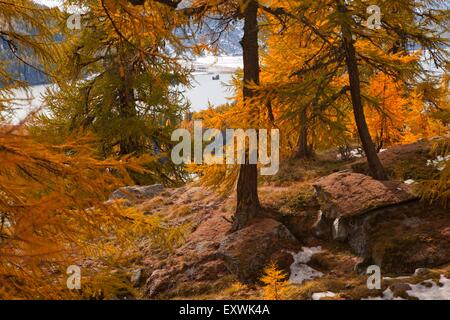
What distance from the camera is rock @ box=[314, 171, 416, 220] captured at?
26.6 feet

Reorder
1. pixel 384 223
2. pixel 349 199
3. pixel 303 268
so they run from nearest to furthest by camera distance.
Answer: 1. pixel 384 223
2. pixel 303 268
3. pixel 349 199

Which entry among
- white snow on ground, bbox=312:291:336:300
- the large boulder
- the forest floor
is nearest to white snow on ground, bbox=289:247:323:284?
the forest floor

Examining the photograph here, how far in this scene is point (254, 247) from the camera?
8.35 meters

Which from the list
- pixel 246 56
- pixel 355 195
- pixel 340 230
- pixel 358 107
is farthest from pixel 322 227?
pixel 246 56

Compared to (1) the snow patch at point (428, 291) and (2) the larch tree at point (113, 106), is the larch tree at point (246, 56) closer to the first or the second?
(1) the snow patch at point (428, 291)

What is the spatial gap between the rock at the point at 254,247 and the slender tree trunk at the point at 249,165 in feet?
1.26

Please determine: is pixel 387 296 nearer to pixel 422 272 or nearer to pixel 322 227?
pixel 422 272

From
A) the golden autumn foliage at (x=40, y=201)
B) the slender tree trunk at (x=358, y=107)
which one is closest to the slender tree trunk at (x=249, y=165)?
the slender tree trunk at (x=358, y=107)

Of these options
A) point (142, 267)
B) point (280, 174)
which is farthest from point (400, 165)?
point (142, 267)

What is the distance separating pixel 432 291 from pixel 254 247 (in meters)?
3.50

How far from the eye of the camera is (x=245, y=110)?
8.60 metres

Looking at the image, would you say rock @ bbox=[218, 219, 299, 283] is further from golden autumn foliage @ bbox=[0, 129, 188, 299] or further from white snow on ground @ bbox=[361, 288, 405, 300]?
golden autumn foliage @ bbox=[0, 129, 188, 299]

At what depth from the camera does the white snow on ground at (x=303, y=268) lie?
7.71 m

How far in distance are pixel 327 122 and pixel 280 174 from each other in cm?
382
